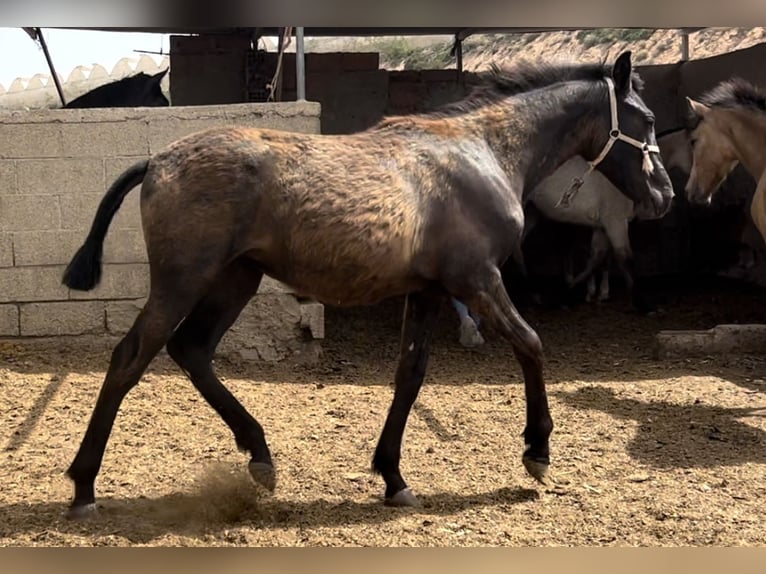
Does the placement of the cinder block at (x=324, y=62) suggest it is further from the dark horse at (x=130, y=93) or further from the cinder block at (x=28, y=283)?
the cinder block at (x=28, y=283)

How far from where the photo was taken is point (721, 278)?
10352mm

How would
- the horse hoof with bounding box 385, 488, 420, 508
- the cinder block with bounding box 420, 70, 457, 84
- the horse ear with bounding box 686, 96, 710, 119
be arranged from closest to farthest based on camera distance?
the horse hoof with bounding box 385, 488, 420, 508 → the horse ear with bounding box 686, 96, 710, 119 → the cinder block with bounding box 420, 70, 457, 84

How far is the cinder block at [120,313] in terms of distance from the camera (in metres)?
6.46

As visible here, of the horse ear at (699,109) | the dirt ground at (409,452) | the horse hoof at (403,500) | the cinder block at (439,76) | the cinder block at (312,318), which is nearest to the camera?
the dirt ground at (409,452)

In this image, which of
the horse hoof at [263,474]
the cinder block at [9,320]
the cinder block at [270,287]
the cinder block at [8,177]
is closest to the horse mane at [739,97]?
the cinder block at [270,287]

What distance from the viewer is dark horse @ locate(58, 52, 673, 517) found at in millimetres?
3402

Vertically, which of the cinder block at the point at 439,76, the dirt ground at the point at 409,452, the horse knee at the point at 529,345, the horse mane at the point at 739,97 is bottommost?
the dirt ground at the point at 409,452

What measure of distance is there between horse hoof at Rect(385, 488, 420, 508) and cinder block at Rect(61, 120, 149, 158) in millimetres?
3596

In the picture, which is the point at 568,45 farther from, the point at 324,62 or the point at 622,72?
the point at 622,72

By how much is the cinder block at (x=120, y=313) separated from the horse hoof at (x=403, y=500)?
10.8ft

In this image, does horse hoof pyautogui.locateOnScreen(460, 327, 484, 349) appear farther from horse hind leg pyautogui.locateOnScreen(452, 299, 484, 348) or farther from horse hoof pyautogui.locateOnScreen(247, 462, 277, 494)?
horse hoof pyautogui.locateOnScreen(247, 462, 277, 494)

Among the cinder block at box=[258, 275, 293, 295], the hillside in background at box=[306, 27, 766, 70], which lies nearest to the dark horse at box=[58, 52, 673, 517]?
the cinder block at box=[258, 275, 293, 295]
